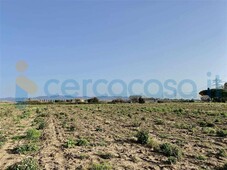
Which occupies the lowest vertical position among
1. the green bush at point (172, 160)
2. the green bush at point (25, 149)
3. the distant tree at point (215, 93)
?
the green bush at point (172, 160)

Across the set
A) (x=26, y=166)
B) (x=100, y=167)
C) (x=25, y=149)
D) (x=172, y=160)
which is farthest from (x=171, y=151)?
(x=25, y=149)

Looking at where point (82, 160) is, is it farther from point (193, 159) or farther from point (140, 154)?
point (193, 159)

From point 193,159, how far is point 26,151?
6833mm

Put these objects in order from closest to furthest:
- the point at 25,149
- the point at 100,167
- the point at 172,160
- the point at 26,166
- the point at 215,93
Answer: the point at 26,166 → the point at 100,167 → the point at 172,160 → the point at 25,149 → the point at 215,93

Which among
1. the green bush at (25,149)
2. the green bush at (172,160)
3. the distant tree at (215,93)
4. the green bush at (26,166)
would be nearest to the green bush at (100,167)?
the green bush at (26,166)

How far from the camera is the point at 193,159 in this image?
40.5ft

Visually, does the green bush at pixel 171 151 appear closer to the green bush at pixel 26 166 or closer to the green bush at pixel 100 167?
the green bush at pixel 100 167

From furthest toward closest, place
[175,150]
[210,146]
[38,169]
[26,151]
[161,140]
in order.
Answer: [161,140] < [210,146] < [26,151] < [175,150] < [38,169]

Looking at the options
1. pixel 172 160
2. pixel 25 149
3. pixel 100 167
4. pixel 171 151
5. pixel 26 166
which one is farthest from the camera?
pixel 25 149

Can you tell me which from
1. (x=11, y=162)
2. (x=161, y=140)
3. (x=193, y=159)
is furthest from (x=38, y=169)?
(x=161, y=140)

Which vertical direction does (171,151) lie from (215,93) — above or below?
below

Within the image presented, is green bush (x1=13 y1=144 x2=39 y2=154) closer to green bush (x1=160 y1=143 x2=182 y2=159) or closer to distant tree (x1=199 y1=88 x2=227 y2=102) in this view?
green bush (x1=160 y1=143 x2=182 y2=159)

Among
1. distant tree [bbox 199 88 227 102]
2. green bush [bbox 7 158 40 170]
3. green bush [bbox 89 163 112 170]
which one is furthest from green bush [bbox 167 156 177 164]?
distant tree [bbox 199 88 227 102]

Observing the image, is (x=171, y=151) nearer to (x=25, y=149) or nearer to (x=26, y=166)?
(x=26, y=166)
